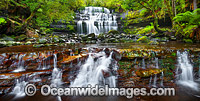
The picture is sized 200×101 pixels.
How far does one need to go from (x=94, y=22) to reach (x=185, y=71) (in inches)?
577

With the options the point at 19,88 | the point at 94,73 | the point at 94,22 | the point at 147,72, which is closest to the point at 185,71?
the point at 147,72

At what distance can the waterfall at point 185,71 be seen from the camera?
3435 millimetres

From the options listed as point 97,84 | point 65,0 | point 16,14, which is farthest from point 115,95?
point 16,14

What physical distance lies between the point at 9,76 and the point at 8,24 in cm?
848

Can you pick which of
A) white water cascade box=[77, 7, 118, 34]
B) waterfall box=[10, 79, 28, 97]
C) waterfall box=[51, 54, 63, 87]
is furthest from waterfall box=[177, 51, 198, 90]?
white water cascade box=[77, 7, 118, 34]

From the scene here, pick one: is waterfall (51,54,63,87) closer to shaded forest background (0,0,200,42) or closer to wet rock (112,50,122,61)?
wet rock (112,50,122,61)

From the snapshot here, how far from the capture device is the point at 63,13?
9.35 metres

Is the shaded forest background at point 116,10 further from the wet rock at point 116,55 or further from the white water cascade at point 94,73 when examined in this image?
the white water cascade at point 94,73

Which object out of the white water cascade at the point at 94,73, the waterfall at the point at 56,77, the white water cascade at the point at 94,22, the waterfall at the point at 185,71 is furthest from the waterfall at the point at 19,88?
the white water cascade at the point at 94,22

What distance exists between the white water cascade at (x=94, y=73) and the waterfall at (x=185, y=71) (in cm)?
250

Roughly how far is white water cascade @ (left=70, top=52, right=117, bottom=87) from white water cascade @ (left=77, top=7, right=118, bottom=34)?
38.1 ft

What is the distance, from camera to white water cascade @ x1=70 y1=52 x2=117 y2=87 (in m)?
3.50

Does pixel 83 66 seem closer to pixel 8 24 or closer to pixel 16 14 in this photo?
pixel 8 24

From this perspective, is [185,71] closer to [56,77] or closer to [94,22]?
[56,77]
